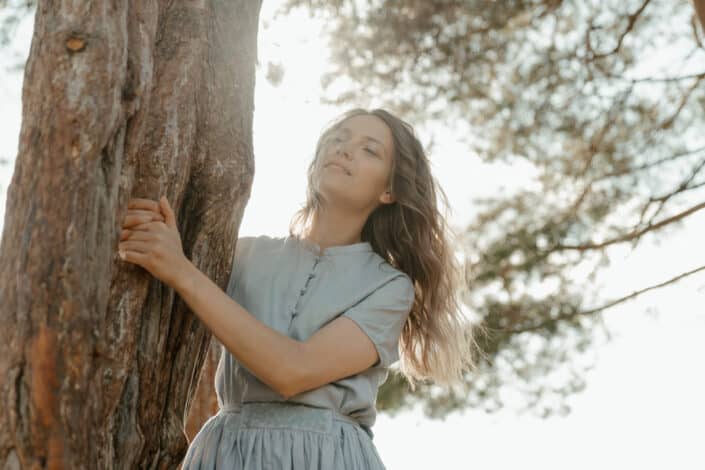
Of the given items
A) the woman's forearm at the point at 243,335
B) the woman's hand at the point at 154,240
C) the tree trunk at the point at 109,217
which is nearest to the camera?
the tree trunk at the point at 109,217

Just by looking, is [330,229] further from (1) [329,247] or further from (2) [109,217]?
(2) [109,217]

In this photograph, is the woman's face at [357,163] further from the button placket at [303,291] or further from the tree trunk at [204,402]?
the tree trunk at [204,402]

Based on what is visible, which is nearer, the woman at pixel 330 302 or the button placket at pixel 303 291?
the woman at pixel 330 302

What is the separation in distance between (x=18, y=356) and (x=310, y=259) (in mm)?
1097

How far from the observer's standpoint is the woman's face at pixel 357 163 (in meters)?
2.76

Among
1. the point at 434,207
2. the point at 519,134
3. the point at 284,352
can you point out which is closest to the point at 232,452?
the point at 284,352

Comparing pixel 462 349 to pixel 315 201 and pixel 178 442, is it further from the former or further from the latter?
pixel 178 442

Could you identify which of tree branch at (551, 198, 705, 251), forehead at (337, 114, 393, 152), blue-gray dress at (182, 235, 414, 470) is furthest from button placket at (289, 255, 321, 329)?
tree branch at (551, 198, 705, 251)

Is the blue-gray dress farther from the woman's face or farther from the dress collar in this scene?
the woman's face

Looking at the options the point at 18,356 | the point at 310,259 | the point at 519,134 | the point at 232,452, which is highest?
the point at 519,134

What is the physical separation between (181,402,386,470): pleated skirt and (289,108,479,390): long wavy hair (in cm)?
47

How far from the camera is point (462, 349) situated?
296 centimetres

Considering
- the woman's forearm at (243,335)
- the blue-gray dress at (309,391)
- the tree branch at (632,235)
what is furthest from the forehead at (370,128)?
the tree branch at (632,235)

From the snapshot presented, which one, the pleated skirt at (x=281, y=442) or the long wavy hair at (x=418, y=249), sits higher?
the long wavy hair at (x=418, y=249)
